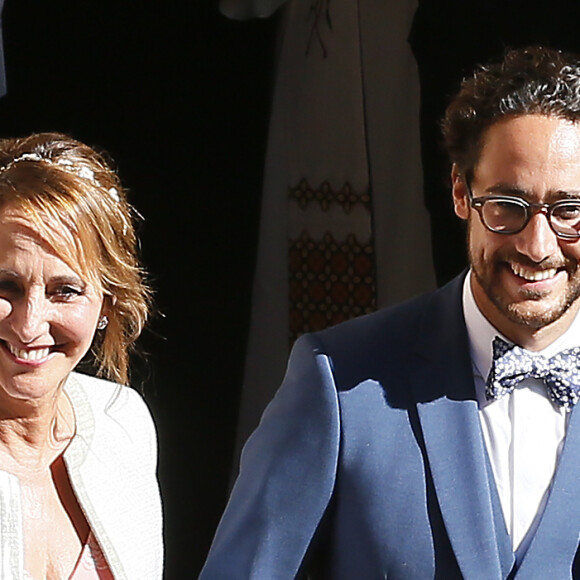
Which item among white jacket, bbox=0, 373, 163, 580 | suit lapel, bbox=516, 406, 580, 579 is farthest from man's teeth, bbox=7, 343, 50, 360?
suit lapel, bbox=516, 406, 580, 579

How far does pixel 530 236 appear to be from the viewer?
2.63m

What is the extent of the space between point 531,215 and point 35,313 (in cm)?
94

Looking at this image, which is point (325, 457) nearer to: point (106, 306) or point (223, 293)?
point (106, 306)

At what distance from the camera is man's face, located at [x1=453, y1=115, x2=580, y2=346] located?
8.64ft

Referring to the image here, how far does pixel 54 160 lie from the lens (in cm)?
282

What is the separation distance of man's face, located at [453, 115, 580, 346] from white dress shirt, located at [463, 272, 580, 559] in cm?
12

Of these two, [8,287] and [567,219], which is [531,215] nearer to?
[567,219]

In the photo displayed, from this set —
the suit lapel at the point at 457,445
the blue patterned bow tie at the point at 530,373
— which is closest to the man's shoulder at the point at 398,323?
the suit lapel at the point at 457,445

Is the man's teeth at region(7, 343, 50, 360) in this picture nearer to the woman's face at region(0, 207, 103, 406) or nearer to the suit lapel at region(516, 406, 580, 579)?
the woman's face at region(0, 207, 103, 406)

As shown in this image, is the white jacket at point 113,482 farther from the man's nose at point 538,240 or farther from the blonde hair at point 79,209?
the man's nose at point 538,240

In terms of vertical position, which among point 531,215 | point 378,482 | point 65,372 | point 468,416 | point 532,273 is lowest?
point 378,482

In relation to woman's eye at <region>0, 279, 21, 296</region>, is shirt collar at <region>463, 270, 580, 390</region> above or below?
below

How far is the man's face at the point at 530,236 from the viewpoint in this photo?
263cm

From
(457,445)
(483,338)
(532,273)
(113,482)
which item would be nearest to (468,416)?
(457,445)
